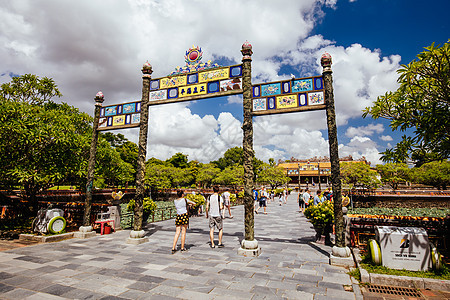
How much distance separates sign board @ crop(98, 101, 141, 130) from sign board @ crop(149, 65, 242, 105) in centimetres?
84

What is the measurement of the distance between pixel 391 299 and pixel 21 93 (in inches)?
699

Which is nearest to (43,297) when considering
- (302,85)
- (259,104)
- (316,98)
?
(259,104)

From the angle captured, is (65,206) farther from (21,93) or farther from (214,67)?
(214,67)

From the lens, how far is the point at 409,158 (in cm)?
536

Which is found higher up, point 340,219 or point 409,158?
point 409,158

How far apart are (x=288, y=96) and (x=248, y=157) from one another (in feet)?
7.25

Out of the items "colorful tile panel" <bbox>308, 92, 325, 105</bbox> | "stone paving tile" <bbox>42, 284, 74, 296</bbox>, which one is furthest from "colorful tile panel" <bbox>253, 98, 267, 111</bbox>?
"stone paving tile" <bbox>42, 284, 74, 296</bbox>

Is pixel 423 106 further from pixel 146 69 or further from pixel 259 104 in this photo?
pixel 146 69

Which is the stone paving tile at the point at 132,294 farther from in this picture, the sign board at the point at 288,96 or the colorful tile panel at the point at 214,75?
the colorful tile panel at the point at 214,75

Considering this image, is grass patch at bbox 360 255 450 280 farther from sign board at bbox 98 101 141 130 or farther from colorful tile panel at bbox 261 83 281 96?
sign board at bbox 98 101 141 130

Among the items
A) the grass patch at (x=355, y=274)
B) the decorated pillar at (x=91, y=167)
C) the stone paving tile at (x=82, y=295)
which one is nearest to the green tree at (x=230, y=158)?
the decorated pillar at (x=91, y=167)

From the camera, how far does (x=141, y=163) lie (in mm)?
8391

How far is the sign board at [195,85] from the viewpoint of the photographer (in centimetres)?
747

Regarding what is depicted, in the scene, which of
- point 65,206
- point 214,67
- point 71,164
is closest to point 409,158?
point 214,67
